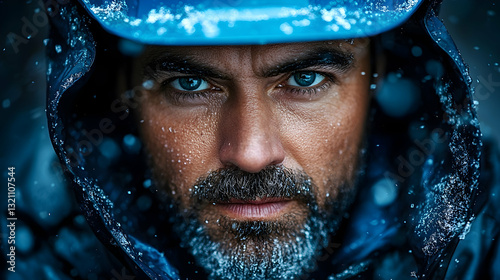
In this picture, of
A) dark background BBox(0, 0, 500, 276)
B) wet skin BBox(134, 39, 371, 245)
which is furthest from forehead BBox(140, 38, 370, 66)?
dark background BBox(0, 0, 500, 276)

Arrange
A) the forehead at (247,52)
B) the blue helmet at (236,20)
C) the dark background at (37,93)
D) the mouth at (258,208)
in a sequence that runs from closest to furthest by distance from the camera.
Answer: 1. the blue helmet at (236,20)
2. the forehead at (247,52)
3. the mouth at (258,208)
4. the dark background at (37,93)

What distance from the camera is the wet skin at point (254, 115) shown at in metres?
1.44

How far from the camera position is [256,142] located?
1.44 m

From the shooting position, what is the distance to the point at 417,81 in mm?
1573

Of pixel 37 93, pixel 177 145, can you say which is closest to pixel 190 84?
pixel 177 145

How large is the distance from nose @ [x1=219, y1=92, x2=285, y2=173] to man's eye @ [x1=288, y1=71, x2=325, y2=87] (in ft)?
0.29

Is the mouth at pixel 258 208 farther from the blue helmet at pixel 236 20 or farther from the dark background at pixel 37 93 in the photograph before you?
the dark background at pixel 37 93

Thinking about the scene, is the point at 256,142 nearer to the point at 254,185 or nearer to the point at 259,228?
the point at 254,185

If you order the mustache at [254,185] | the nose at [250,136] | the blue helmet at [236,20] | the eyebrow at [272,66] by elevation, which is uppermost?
the blue helmet at [236,20]

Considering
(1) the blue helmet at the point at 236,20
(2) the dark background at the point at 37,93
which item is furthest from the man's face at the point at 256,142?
(2) the dark background at the point at 37,93

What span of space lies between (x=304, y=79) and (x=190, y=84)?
30 cm

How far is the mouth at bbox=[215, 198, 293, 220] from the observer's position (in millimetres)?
1531

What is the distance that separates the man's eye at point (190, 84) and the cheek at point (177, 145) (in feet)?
0.22

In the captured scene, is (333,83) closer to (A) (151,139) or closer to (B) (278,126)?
(B) (278,126)
